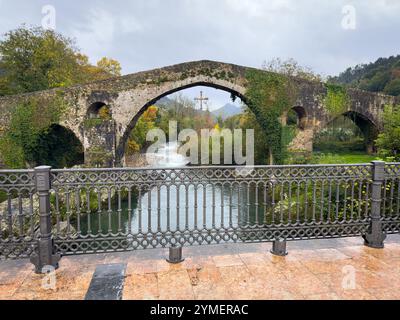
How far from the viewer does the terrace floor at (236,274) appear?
2637 mm

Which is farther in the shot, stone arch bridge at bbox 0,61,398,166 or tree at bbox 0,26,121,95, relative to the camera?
tree at bbox 0,26,121,95

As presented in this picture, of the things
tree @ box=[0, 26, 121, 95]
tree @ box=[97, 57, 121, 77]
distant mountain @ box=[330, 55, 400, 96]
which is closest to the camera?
tree @ box=[0, 26, 121, 95]

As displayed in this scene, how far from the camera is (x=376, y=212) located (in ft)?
12.2

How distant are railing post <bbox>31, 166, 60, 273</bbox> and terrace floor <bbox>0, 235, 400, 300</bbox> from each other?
5.8 inches

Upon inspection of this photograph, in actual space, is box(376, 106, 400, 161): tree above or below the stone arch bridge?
below

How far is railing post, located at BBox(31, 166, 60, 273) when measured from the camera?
3061 millimetres

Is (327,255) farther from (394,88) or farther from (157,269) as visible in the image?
(394,88)

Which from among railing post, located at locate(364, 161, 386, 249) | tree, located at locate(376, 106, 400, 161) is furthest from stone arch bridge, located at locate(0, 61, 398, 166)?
railing post, located at locate(364, 161, 386, 249)

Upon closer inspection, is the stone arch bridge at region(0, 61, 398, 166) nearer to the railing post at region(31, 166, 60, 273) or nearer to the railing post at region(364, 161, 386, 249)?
the railing post at region(364, 161, 386, 249)

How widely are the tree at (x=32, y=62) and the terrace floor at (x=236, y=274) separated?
20.9 metres

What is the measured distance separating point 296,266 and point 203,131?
2598 cm

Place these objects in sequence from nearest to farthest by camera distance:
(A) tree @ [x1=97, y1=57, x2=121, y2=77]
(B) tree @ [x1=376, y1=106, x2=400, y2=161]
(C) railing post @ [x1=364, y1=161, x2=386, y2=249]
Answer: (C) railing post @ [x1=364, y1=161, x2=386, y2=249], (B) tree @ [x1=376, y1=106, x2=400, y2=161], (A) tree @ [x1=97, y1=57, x2=121, y2=77]

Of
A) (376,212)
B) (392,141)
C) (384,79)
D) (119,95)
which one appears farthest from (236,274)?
(384,79)
